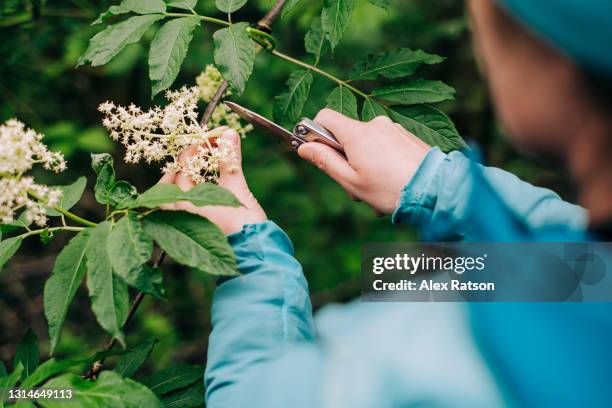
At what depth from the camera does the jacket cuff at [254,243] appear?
1.11 metres

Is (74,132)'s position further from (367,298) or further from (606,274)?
(606,274)

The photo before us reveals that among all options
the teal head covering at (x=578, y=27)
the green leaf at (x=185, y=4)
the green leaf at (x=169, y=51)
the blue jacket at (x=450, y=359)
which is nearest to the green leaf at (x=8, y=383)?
the blue jacket at (x=450, y=359)

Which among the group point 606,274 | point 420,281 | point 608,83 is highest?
point 608,83

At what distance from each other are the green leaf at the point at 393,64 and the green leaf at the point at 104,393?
36.1 inches

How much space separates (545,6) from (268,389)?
1.95 ft

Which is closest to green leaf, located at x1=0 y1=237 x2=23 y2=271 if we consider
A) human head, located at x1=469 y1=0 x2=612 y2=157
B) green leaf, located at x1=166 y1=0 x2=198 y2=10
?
green leaf, located at x1=166 y1=0 x2=198 y2=10

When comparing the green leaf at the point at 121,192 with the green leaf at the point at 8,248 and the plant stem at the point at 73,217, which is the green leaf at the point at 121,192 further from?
the green leaf at the point at 8,248

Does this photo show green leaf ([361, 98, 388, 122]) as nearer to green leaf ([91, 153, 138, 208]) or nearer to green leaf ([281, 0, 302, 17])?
green leaf ([281, 0, 302, 17])

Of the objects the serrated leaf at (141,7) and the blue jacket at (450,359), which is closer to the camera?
the blue jacket at (450,359)

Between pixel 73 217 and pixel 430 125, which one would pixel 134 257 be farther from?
pixel 430 125

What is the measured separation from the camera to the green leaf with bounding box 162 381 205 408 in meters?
1.34

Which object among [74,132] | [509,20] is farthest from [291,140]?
[74,132]

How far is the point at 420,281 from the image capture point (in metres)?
1.09

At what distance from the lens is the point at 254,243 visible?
1.13 m
